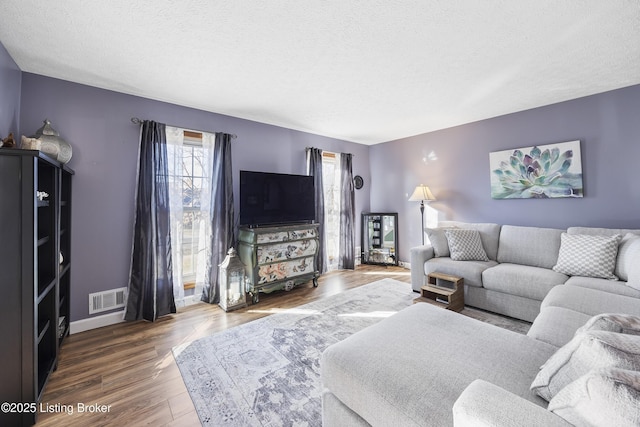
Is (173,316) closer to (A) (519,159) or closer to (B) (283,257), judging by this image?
(B) (283,257)

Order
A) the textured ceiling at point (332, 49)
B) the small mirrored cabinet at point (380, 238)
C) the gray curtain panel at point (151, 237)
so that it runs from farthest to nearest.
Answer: the small mirrored cabinet at point (380, 238) → the gray curtain panel at point (151, 237) → the textured ceiling at point (332, 49)

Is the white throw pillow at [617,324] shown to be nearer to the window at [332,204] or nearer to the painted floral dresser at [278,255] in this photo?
the painted floral dresser at [278,255]

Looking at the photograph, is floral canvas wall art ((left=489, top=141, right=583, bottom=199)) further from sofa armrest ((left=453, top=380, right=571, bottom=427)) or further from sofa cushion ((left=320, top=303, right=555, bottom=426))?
sofa armrest ((left=453, top=380, right=571, bottom=427))

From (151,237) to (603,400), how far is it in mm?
3250

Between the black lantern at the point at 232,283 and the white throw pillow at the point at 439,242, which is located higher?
the white throw pillow at the point at 439,242

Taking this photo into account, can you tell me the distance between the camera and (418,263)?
11.2 feet

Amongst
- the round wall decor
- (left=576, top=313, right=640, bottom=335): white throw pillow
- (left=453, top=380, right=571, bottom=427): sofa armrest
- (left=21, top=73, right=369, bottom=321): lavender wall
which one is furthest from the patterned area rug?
the round wall decor

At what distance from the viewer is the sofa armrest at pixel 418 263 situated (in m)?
3.39

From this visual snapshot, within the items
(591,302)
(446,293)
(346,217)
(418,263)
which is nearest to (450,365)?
(591,302)

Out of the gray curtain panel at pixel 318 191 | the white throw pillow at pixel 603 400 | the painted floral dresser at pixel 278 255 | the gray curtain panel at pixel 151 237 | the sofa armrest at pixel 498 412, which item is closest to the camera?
the white throw pillow at pixel 603 400

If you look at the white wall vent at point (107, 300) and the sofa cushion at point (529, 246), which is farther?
the sofa cushion at point (529, 246)

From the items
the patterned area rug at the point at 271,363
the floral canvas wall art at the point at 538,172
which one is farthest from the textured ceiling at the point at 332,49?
the patterned area rug at the point at 271,363

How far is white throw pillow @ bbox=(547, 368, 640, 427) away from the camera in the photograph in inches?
22.7

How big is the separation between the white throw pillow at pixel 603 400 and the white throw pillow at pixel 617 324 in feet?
1.35
